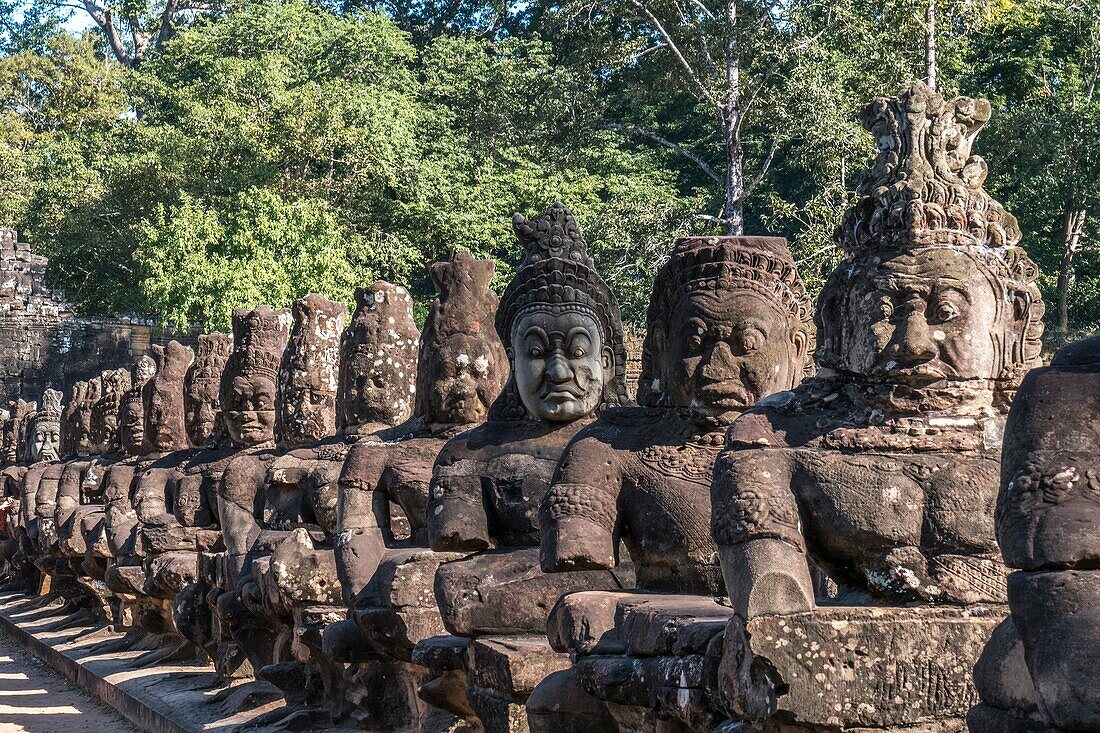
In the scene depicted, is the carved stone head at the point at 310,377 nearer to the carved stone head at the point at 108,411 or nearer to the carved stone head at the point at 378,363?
the carved stone head at the point at 378,363

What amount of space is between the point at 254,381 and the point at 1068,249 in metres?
14.8

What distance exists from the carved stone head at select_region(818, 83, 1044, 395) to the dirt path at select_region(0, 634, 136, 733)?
6.88m

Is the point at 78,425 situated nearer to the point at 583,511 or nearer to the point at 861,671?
the point at 583,511

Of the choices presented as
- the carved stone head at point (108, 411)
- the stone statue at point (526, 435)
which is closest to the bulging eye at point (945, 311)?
the stone statue at point (526, 435)

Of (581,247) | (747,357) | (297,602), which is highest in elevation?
(581,247)

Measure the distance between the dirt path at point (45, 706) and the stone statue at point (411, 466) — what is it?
3.04 m

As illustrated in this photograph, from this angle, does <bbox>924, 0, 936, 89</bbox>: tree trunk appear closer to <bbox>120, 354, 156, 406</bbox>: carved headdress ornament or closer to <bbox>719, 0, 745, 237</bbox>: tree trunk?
<bbox>719, 0, 745, 237</bbox>: tree trunk

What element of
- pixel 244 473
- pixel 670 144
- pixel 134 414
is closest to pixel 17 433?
pixel 134 414

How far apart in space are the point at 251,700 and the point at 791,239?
1783 centimetres

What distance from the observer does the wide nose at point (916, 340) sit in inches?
174

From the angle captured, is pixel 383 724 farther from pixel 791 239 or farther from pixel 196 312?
pixel 196 312

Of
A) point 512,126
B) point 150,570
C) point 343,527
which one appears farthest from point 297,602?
point 512,126

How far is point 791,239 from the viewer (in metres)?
25.5

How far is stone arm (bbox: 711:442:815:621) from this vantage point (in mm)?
4109
